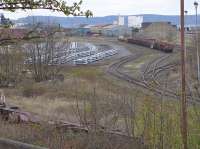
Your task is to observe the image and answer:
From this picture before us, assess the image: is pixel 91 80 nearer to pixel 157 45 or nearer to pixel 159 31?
pixel 157 45

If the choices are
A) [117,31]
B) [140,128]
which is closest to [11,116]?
[140,128]

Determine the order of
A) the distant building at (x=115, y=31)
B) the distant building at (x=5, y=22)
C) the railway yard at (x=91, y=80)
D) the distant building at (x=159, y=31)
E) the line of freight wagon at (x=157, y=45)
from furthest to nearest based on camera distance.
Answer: the distant building at (x=115, y=31)
the distant building at (x=159, y=31)
the line of freight wagon at (x=157, y=45)
the railway yard at (x=91, y=80)
the distant building at (x=5, y=22)

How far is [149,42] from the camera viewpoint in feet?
310

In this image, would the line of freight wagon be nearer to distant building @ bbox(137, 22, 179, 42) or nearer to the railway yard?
the railway yard

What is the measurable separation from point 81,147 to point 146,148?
116cm

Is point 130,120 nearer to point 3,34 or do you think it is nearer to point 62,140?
point 62,140

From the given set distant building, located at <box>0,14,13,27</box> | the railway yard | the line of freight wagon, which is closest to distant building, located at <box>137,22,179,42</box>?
the line of freight wagon

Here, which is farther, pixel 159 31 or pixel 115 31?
pixel 115 31

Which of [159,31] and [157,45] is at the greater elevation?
[159,31]

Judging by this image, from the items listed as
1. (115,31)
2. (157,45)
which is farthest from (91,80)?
(115,31)

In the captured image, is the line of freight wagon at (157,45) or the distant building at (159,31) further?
the distant building at (159,31)

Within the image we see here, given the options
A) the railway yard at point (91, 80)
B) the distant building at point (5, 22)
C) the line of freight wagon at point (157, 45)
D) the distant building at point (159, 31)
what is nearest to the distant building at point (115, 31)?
the distant building at point (159, 31)

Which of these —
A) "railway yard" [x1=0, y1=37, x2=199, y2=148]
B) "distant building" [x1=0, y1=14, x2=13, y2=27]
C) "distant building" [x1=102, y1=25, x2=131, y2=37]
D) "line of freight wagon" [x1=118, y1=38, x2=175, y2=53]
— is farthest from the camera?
"distant building" [x1=102, y1=25, x2=131, y2=37]

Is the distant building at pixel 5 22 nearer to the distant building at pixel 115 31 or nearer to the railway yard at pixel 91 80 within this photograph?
the railway yard at pixel 91 80
